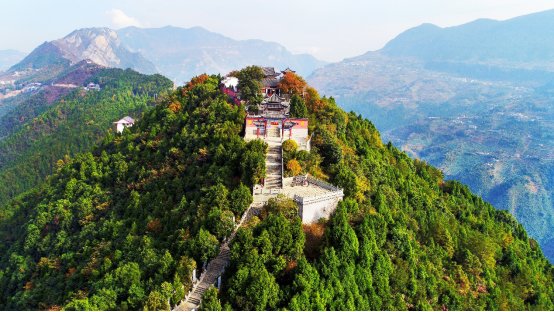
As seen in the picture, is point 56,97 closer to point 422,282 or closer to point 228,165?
point 228,165

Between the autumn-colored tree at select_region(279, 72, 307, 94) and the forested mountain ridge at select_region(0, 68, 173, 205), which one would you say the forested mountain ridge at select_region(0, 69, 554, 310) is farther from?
the forested mountain ridge at select_region(0, 68, 173, 205)

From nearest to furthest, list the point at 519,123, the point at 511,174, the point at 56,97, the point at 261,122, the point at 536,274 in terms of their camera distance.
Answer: the point at 261,122, the point at 536,274, the point at 511,174, the point at 56,97, the point at 519,123

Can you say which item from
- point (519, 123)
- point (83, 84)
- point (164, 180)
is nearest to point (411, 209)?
point (164, 180)

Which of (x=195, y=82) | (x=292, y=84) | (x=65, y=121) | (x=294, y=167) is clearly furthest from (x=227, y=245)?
(x=65, y=121)

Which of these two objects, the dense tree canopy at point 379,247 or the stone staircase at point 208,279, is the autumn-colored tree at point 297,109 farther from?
the stone staircase at point 208,279

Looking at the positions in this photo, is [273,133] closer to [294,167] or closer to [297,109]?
[297,109]

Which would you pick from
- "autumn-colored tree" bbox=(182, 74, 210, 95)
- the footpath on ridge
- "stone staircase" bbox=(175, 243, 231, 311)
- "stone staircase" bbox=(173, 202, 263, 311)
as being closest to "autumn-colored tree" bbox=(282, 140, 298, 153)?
the footpath on ridge

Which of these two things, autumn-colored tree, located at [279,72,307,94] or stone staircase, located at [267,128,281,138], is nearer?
stone staircase, located at [267,128,281,138]
